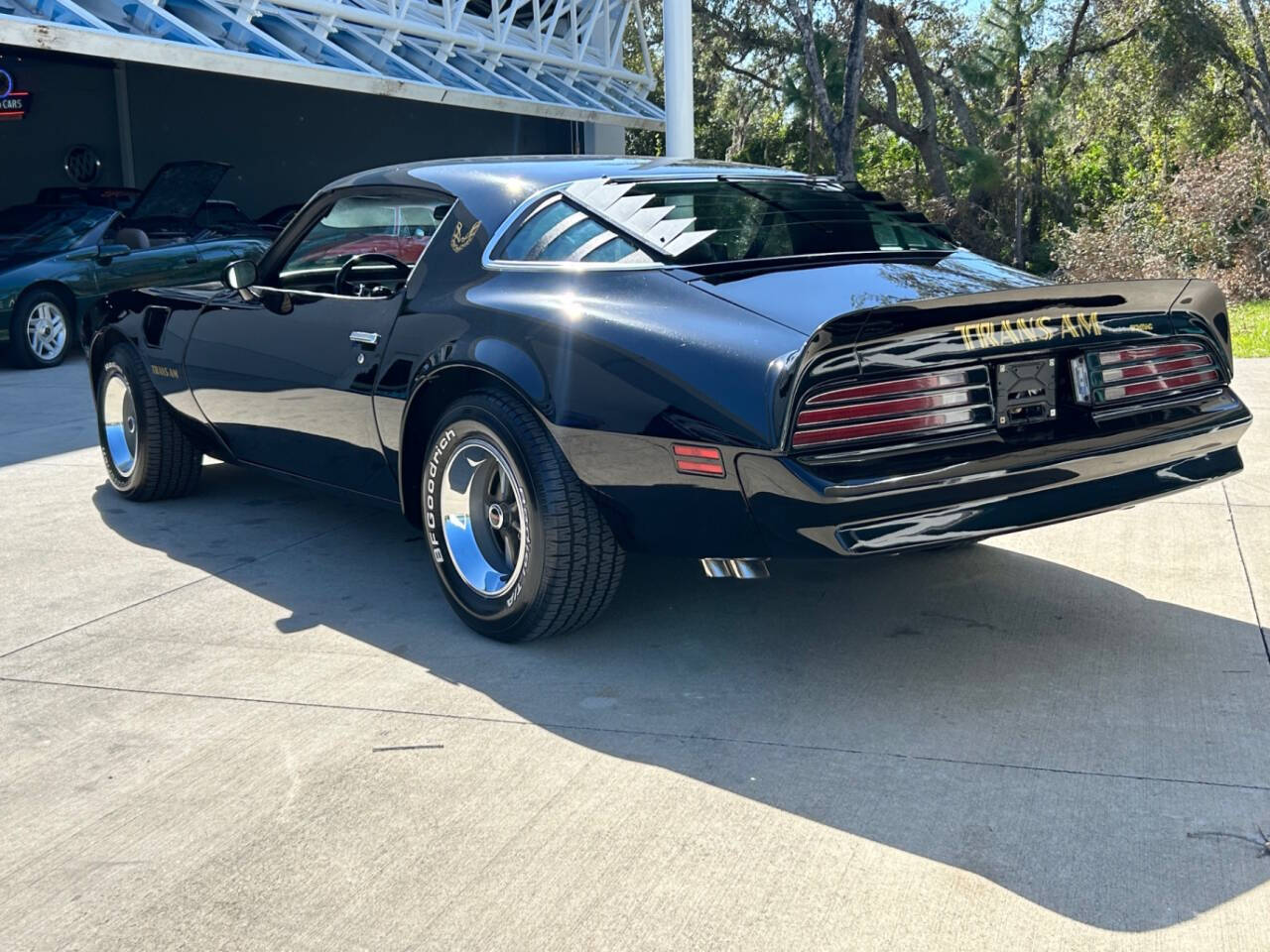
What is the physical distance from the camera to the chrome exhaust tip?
359 centimetres

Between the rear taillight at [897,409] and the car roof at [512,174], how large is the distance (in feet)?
4.72

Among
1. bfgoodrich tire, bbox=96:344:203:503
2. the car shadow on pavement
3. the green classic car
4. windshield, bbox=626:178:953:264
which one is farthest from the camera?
the green classic car

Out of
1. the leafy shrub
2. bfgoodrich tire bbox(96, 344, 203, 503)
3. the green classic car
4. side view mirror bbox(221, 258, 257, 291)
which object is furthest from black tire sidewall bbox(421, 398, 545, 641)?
the leafy shrub

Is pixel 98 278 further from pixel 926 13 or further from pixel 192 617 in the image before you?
pixel 926 13

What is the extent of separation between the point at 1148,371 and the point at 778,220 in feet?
4.01

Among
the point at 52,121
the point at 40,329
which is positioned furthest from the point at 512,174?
the point at 52,121

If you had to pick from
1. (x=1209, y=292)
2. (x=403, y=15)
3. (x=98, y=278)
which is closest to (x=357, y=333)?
(x=1209, y=292)

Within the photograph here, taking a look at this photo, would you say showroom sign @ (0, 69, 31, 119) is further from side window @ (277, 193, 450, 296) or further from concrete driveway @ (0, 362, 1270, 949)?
concrete driveway @ (0, 362, 1270, 949)

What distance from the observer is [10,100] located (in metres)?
17.9

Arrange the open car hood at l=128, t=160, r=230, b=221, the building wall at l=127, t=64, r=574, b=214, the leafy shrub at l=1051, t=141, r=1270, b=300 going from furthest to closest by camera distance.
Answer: the building wall at l=127, t=64, r=574, b=214 → the leafy shrub at l=1051, t=141, r=1270, b=300 → the open car hood at l=128, t=160, r=230, b=221

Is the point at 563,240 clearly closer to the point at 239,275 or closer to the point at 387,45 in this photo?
the point at 239,275

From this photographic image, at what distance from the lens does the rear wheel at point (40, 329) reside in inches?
448

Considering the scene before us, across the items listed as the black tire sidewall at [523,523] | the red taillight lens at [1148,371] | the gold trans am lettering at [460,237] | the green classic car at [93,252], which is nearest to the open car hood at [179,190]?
the green classic car at [93,252]

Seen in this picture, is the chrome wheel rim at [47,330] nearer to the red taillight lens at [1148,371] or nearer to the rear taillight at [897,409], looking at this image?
the rear taillight at [897,409]
